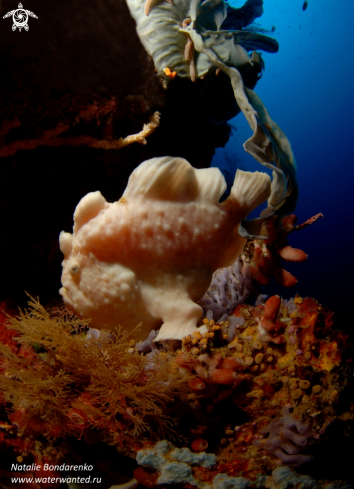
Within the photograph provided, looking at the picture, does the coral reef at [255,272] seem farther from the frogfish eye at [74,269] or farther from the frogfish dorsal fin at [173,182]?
the frogfish eye at [74,269]

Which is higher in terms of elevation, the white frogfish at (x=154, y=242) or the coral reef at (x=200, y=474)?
the white frogfish at (x=154, y=242)

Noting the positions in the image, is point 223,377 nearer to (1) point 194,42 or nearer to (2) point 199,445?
(2) point 199,445

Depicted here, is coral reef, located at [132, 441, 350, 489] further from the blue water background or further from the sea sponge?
the blue water background

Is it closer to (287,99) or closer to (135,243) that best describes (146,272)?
(135,243)

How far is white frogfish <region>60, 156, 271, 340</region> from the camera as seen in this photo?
68.0 inches

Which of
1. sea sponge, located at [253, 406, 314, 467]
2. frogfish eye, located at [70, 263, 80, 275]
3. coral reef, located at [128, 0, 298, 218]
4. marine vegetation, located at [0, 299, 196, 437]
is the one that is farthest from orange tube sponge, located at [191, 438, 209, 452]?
coral reef, located at [128, 0, 298, 218]

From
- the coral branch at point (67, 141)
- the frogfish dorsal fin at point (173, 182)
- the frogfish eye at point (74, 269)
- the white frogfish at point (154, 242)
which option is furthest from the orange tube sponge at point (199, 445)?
the coral branch at point (67, 141)

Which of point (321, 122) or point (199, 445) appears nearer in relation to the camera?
point (199, 445)

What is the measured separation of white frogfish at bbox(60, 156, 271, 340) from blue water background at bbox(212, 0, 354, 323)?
578 inches

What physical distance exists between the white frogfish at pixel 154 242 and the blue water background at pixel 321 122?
14691 millimetres

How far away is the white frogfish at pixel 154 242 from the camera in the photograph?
1728 millimetres

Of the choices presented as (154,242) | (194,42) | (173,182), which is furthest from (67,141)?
(194,42)

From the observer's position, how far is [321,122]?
18.1 m

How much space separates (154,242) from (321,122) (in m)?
20.9
